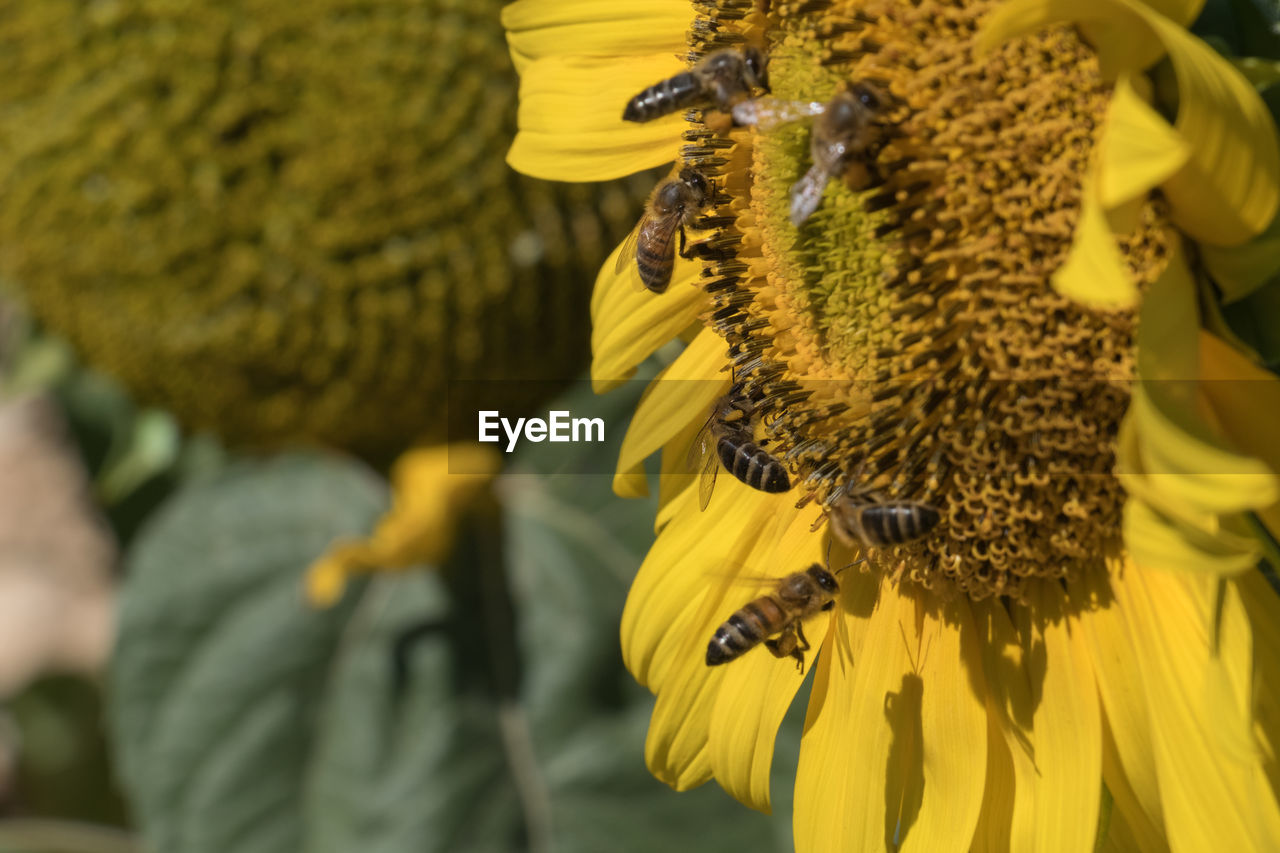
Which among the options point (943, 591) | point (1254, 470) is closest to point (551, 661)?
point (943, 591)

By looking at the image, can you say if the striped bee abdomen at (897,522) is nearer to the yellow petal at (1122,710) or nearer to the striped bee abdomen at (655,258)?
the yellow petal at (1122,710)

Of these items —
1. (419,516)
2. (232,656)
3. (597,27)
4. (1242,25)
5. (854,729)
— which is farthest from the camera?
(232,656)

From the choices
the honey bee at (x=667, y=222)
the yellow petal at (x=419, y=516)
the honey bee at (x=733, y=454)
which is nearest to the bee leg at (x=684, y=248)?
the honey bee at (x=667, y=222)

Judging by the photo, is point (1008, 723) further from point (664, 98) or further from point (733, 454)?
point (664, 98)

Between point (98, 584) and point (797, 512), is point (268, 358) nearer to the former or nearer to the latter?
point (797, 512)

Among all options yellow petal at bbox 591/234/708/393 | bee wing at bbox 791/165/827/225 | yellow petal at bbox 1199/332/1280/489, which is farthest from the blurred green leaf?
yellow petal at bbox 1199/332/1280/489

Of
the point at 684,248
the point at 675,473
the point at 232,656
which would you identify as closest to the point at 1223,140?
the point at 684,248

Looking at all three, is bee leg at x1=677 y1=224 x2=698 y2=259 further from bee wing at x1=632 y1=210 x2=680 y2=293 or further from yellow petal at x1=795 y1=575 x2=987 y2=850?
yellow petal at x1=795 y1=575 x2=987 y2=850
